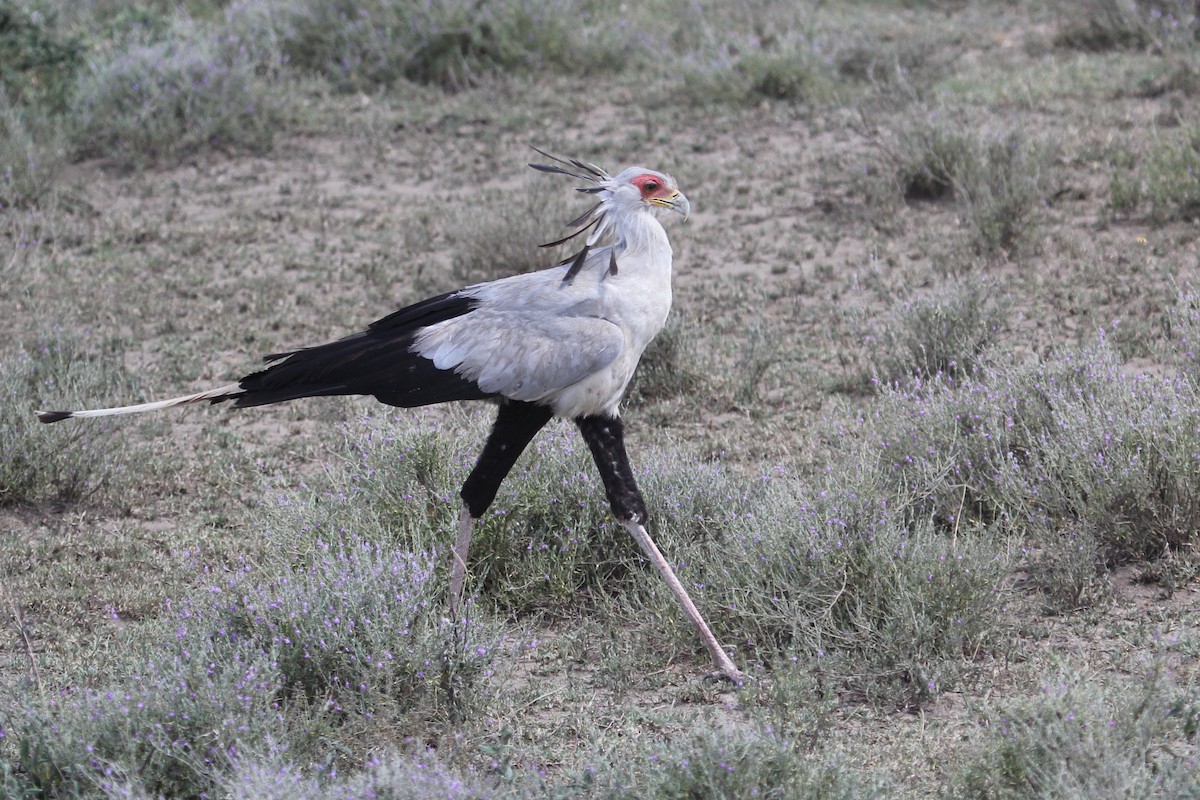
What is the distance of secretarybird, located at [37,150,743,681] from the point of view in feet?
15.0

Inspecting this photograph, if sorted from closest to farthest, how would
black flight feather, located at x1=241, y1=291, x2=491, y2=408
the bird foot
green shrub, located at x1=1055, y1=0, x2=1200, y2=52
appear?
the bird foot, black flight feather, located at x1=241, y1=291, x2=491, y2=408, green shrub, located at x1=1055, y1=0, x2=1200, y2=52

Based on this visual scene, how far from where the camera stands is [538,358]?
4543 millimetres

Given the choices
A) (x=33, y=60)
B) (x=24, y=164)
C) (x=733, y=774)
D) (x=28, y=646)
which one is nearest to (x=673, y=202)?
(x=733, y=774)

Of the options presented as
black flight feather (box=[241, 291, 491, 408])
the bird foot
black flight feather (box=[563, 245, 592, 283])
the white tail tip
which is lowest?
the bird foot

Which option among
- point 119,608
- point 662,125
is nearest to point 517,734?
point 119,608

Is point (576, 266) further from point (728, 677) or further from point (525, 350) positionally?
point (728, 677)

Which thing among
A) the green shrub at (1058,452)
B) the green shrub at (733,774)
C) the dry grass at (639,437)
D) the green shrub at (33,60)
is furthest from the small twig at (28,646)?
the green shrub at (33,60)

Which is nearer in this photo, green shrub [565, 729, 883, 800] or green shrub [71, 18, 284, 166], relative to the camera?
green shrub [565, 729, 883, 800]

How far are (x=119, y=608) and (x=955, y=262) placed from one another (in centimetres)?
491

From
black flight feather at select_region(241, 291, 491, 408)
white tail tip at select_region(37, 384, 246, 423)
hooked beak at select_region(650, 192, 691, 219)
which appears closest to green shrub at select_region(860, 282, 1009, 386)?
hooked beak at select_region(650, 192, 691, 219)

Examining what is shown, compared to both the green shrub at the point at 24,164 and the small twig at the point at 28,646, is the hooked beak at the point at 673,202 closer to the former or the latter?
the small twig at the point at 28,646

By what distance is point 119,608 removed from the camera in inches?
205

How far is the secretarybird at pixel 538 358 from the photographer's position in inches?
179

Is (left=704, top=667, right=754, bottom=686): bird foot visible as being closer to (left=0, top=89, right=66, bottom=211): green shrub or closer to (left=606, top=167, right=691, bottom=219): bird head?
(left=606, top=167, right=691, bottom=219): bird head
